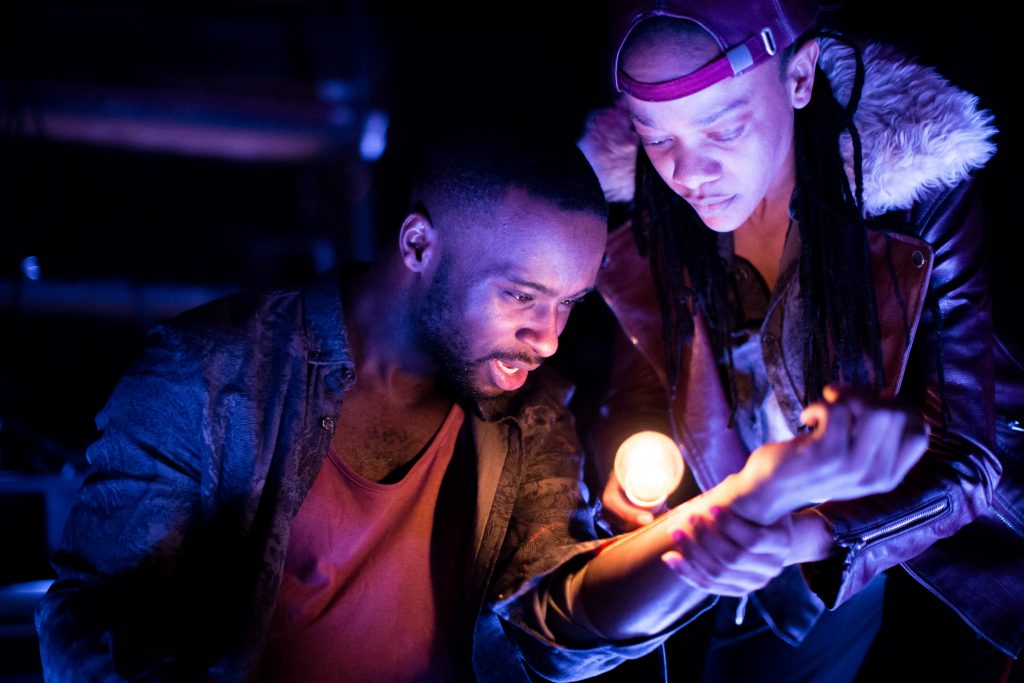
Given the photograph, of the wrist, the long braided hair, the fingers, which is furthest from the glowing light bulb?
the long braided hair

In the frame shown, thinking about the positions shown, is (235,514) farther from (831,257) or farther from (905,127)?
(905,127)

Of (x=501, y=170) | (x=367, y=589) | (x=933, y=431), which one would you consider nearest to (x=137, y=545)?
(x=367, y=589)

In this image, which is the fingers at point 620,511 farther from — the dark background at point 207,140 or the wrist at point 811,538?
the dark background at point 207,140

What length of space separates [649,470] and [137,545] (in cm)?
134

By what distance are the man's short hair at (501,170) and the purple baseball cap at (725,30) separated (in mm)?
289

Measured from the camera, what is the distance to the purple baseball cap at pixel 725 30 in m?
2.51

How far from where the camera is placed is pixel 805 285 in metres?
2.87

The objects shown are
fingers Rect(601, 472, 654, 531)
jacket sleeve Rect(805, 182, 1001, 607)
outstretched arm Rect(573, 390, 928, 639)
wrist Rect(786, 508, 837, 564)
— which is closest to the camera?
outstretched arm Rect(573, 390, 928, 639)

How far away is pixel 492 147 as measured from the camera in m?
2.73

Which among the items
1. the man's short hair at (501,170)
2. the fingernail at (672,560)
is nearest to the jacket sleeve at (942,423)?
the fingernail at (672,560)

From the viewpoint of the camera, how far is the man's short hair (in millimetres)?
2672

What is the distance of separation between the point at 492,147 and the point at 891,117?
1211mm

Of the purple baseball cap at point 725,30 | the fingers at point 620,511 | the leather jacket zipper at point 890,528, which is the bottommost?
the fingers at point 620,511

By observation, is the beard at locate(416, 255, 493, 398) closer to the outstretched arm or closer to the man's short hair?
the man's short hair
